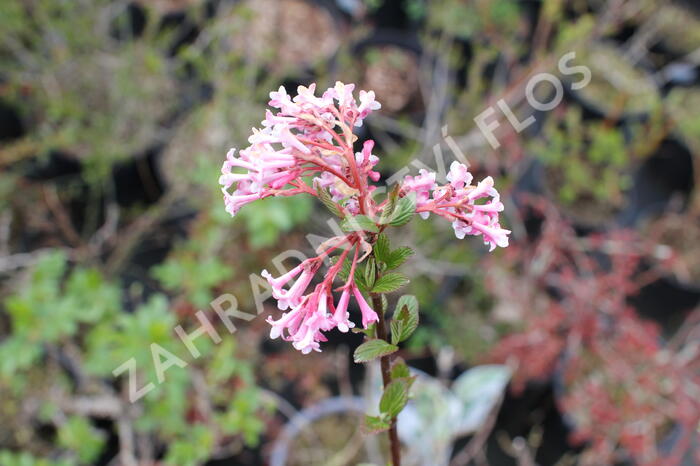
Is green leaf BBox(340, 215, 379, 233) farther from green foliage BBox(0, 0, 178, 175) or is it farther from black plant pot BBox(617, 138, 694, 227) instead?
black plant pot BBox(617, 138, 694, 227)

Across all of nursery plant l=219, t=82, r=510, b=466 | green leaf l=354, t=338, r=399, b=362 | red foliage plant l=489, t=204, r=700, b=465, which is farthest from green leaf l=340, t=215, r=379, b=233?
red foliage plant l=489, t=204, r=700, b=465

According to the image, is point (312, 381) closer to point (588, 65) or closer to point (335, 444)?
point (335, 444)

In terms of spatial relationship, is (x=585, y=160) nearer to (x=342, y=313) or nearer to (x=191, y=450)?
(x=191, y=450)

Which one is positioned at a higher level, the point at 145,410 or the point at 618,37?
the point at 618,37

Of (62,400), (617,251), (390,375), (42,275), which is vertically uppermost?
(42,275)

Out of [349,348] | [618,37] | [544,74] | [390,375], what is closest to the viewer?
[390,375]

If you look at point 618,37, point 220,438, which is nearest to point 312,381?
point 220,438

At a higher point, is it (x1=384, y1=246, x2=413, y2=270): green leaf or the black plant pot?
(x1=384, y1=246, x2=413, y2=270): green leaf
